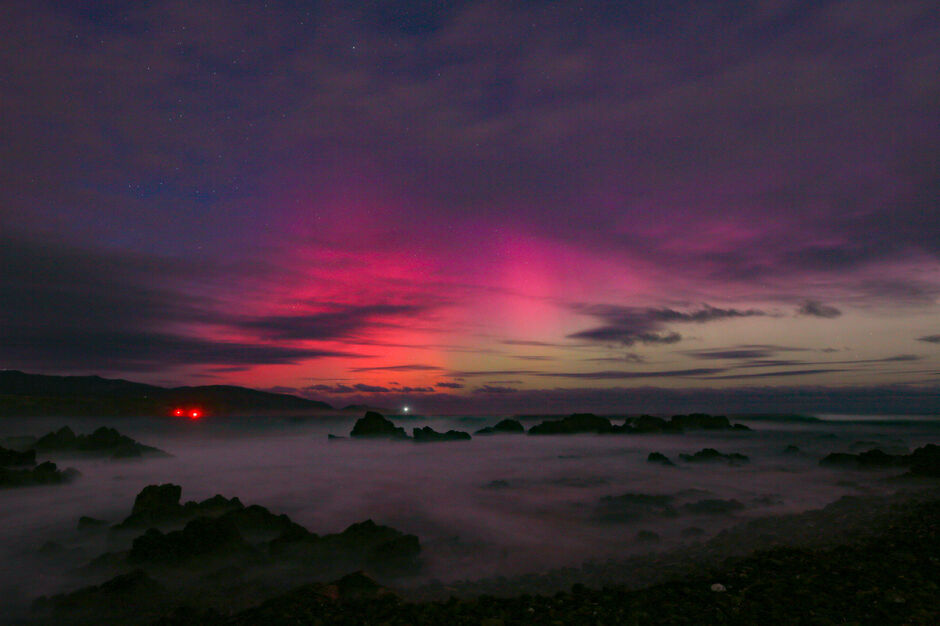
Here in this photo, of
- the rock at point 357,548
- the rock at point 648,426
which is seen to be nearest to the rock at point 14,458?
the rock at point 357,548

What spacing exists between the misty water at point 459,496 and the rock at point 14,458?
122 inches

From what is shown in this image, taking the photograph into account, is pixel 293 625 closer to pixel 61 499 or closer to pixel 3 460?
pixel 61 499

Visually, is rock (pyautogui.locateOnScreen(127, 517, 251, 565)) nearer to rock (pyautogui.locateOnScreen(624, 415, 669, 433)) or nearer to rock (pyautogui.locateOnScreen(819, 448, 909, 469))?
rock (pyautogui.locateOnScreen(819, 448, 909, 469))

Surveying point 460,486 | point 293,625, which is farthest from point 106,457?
point 293,625

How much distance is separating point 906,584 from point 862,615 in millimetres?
1579

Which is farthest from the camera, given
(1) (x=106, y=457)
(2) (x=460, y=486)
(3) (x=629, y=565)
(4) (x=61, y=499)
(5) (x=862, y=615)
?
(1) (x=106, y=457)

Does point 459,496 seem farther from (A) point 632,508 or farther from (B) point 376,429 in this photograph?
(B) point 376,429

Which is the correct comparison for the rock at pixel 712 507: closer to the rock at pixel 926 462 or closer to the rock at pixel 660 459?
the rock at pixel 926 462

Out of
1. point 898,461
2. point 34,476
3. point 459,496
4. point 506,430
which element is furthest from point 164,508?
point 506,430

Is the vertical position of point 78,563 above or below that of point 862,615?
below

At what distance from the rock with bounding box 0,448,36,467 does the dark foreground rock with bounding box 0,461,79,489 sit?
127 inches

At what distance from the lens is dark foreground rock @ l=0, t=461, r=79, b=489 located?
22688 millimetres

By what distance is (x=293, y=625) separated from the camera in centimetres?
651

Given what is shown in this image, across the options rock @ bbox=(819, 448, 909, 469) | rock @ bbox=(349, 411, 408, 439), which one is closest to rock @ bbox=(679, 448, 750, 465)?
rock @ bbox=(819, 448, 909, 469)
